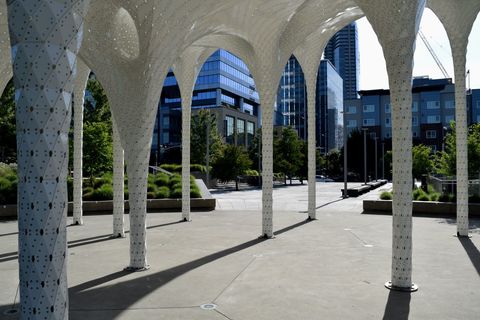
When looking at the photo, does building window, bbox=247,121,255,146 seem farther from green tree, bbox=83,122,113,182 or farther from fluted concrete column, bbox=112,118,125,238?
fluted concrete column, bbox=112,118,125,238

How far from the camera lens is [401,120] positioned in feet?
23.9

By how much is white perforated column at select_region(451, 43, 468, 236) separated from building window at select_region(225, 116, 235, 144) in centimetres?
5581

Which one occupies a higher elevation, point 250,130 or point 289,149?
point 250,130

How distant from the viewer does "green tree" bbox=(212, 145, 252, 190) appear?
38125 mm

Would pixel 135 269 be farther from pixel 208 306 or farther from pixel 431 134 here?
pixel 431 134

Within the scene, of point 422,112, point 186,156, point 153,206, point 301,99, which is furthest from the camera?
point 301,99

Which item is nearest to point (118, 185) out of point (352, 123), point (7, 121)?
point (7, 121)

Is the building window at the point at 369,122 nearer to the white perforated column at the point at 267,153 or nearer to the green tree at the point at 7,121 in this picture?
the green tree at the point at 7,121

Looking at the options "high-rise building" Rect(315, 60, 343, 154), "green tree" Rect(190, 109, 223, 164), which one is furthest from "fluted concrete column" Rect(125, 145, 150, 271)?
"high-rise building" Rect(315, 60, 343, 154)

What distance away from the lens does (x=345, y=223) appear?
50.9 feet

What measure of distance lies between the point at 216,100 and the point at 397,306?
68829 mm

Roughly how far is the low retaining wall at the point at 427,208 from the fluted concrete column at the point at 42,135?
1719 cm

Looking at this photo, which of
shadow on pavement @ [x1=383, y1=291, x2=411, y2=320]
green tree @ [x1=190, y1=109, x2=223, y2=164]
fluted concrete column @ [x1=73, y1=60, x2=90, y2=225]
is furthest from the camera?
green tree @ [x1=190, y1=109, x2=223, y2=164]

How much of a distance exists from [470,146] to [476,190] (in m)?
2.23
